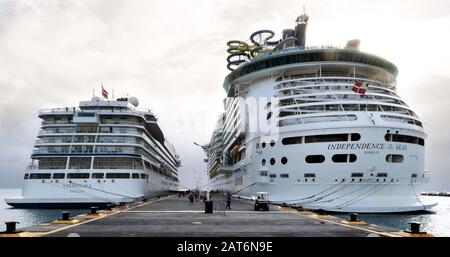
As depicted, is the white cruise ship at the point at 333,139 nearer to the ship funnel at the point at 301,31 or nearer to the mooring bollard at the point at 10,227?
the ship funnel at the point at 301,31

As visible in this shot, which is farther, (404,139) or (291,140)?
(291,140)

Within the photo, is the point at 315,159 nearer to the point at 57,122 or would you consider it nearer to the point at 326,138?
the point at 326,138

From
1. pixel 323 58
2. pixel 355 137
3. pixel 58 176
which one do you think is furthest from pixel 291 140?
pixel 58 176

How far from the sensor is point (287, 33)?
68.9m

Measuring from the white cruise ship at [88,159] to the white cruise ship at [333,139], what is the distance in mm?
16116

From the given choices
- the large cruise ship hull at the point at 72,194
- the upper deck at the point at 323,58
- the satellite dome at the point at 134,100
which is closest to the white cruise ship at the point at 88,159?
the large cruise ship hull at the point at 72,194

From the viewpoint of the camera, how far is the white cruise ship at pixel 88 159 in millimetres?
50938

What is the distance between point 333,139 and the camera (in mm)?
39375

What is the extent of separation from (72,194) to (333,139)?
35.7m

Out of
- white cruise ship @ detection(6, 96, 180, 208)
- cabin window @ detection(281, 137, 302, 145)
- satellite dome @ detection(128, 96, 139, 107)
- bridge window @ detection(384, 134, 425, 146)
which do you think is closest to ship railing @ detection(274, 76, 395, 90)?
cabin window @ detection(281, 137, 302, 145)

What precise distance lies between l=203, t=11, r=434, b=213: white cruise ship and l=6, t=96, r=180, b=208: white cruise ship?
16.1 metres

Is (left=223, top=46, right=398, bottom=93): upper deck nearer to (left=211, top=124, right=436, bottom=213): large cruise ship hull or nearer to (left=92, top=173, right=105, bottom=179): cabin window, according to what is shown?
(left=211, top=124, right=436, bottom=213): large cruise ship hull
